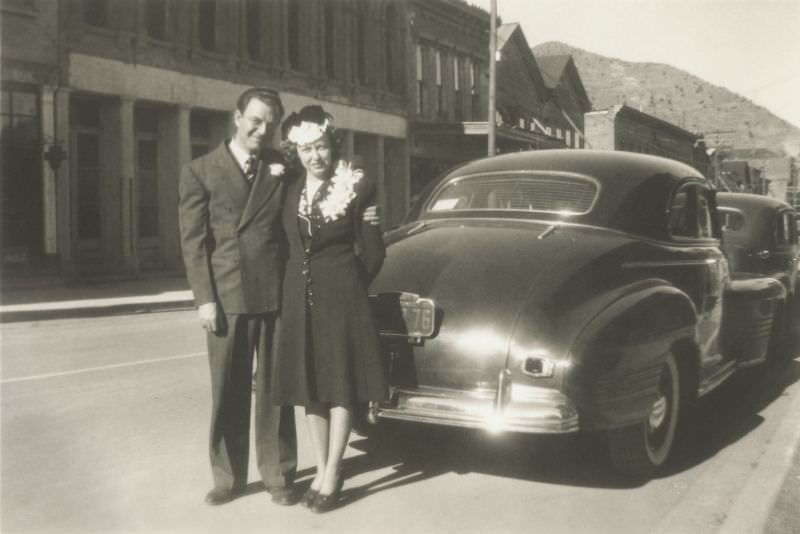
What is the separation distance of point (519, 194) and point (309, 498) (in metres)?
2.41

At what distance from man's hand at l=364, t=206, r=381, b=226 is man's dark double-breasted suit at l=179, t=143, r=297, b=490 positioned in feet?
1.39

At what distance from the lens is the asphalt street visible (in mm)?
4379

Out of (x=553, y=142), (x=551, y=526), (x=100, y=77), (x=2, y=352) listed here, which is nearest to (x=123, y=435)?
(x=551, y=526)

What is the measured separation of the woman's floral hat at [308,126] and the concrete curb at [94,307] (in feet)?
33.2

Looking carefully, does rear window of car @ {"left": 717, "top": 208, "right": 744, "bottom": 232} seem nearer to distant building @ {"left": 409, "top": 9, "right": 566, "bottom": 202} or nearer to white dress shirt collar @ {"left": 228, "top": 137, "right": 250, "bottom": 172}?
white dress shirt collar @ {"left": 228, "top": 137, "right": 250, "bottom": 172}

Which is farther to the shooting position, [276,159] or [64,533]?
[276,159]

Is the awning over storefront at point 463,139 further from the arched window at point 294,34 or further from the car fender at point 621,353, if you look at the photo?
the car fender at point 621,353

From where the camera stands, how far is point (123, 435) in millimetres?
6047

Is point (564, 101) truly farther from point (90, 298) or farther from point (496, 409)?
point (496, 409)

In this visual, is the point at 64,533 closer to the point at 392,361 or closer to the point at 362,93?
the point at 392,361

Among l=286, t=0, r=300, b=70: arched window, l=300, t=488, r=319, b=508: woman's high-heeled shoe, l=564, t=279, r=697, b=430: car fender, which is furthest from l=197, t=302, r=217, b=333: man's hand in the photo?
l=286, t=0, r=300, b=70: arched window

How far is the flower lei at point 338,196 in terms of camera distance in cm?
448

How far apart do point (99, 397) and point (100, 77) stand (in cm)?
1353

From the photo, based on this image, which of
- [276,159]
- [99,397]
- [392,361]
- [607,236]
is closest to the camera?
[276,159]
